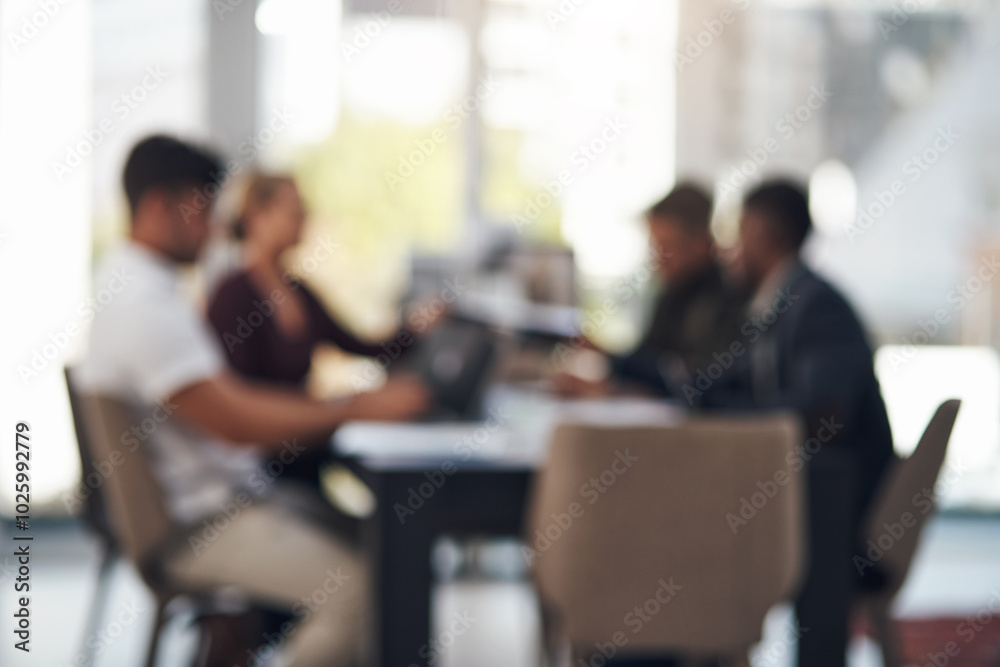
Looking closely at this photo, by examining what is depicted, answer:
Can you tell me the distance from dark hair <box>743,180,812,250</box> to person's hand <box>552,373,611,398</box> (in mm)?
671

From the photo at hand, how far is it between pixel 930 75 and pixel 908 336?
1316 millimetres

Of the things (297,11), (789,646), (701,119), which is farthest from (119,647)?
(701,119)

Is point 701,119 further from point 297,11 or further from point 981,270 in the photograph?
point 297,11

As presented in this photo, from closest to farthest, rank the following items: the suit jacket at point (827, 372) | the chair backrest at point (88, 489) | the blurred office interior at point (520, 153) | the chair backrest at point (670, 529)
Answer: the chair backrest at point (670, 529) < the chair backrest at point (88, 489) < the suit jacket at point (827, 372) < the blurred office interior at point (520, 153)

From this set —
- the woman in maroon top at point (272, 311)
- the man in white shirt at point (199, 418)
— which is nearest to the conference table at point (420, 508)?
the man in white shirt at point (199, 418)

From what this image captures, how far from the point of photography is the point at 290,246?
343 cm

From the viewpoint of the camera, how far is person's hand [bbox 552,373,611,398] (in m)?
3.04

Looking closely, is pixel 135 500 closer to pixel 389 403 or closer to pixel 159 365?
pixel 159 365

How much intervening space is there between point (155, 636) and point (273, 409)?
22.5 inches

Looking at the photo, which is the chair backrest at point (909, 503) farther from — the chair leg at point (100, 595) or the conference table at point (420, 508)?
the chair leg at point (100, 595)

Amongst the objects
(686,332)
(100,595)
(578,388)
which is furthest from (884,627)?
(100,595)

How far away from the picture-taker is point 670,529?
1.89 metres

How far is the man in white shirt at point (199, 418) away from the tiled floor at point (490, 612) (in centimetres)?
67

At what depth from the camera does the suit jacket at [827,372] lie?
254cm
